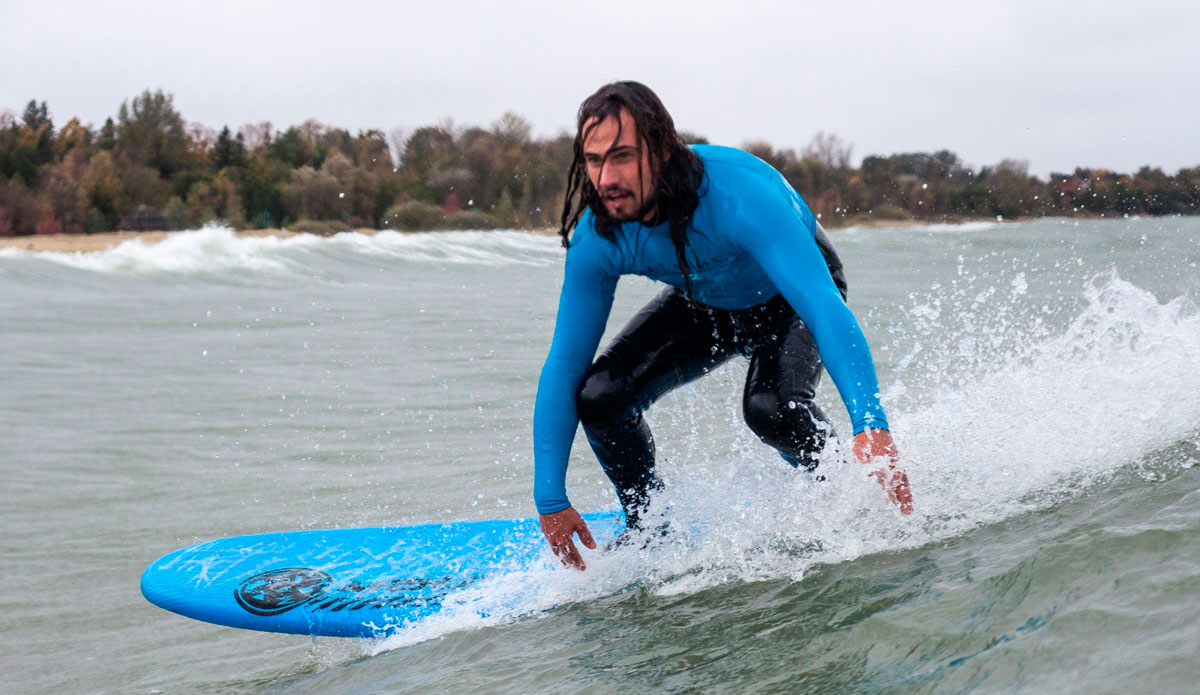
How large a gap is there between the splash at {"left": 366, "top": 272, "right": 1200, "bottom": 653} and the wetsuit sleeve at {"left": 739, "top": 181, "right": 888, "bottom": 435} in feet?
1.14

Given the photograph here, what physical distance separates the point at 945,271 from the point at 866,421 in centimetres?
2327

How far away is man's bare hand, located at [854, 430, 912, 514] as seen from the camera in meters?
2.47

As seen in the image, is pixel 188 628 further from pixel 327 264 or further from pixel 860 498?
pixel 327 264

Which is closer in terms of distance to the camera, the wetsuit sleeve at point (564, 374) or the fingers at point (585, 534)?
the wetsuit sleeve at point (564, 374)

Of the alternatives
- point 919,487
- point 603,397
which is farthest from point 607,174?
point 919,487

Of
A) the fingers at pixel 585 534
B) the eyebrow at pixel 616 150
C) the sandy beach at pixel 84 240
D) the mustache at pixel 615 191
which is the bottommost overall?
the fingers at pixel 585 534

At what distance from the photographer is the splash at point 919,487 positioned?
3.06 m

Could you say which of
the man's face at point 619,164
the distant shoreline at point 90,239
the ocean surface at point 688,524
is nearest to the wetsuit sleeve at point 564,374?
the man's face at point 619,164

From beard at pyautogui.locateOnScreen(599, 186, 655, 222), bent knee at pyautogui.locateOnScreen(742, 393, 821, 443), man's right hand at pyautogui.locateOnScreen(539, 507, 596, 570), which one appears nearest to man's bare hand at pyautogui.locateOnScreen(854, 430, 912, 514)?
bent knee at pyautogui.locateOnScreen(742, 393, 821, 443)

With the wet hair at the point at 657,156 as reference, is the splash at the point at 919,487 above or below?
below

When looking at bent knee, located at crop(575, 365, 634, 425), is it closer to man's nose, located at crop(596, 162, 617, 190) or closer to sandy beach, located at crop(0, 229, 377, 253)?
man's nose, located at crop(596, 162, 617, 190)

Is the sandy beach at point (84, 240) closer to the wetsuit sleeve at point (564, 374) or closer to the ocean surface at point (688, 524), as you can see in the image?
the ocean surface at point (688, 524)

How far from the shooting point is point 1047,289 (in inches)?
661

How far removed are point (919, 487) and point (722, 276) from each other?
97 cm
